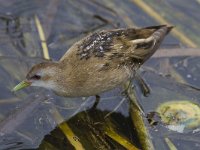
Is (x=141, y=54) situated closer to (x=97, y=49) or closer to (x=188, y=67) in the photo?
(x=97, y=49)

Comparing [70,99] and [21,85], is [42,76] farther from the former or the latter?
[70,99]

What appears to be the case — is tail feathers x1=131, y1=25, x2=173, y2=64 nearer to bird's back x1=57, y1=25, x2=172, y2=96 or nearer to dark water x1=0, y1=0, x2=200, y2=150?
bird's back x1=57, y1=25, x2=172, y2=96

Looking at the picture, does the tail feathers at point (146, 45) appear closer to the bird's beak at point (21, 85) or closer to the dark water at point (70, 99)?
the dark water at point (70, 99)

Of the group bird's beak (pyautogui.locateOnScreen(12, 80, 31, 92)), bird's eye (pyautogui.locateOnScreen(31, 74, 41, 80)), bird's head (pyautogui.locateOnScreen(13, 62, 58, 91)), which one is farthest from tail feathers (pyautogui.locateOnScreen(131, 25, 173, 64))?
bird's beak (pyautogui.locateOnScreen(12, 80, 31, 92))

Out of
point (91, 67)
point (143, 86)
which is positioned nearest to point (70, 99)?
point (91, 67)

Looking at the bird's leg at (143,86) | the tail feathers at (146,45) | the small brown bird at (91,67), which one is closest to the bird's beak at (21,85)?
the small brown bird at (91,67)

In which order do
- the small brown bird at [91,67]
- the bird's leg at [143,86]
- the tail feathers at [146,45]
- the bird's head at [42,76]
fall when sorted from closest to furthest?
the bird's head at [42,76] → the small brown bird at [91,67] → the tail feathers at [146,45] → the bird's leg at [143,86]

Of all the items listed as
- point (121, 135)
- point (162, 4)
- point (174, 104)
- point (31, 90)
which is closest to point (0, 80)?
point (31, 90)
